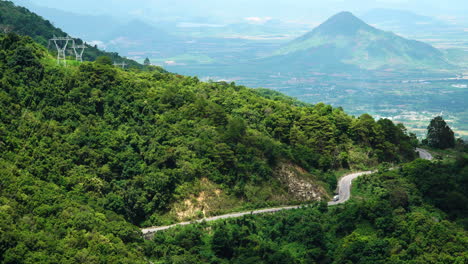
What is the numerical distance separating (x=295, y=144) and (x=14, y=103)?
98.1ft

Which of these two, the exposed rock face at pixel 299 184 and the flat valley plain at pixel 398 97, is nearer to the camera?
the exposed rock face at pixel 299 184

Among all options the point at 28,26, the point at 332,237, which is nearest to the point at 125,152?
the point at 332,237

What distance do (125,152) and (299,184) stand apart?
17067 mm

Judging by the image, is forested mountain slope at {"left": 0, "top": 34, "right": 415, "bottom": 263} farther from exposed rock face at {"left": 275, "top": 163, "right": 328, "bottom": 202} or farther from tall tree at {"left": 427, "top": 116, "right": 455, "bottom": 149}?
tall tree at {"left": 427, "top": 116, "right": 455, "bottom": 149}

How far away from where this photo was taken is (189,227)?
47.3 meters

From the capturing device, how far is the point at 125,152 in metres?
52.5

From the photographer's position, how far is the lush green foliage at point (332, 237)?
4291 centimetres

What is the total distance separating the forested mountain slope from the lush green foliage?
3.77 m

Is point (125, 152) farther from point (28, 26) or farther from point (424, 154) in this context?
point (28, 26)

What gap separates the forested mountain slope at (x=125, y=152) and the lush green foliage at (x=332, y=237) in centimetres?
377

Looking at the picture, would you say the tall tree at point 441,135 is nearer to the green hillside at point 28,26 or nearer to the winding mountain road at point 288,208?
the winding mountain road at point 288,208

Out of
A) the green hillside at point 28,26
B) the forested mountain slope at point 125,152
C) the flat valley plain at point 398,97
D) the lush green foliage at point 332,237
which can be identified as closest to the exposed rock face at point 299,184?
the forested mountain slope at point 125,152

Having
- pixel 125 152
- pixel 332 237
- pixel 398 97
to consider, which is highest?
pixel 398 97

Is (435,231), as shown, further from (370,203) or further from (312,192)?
(312,192)
